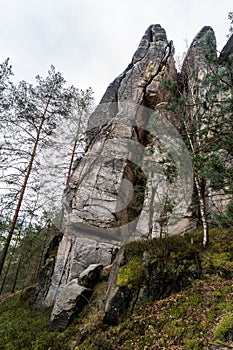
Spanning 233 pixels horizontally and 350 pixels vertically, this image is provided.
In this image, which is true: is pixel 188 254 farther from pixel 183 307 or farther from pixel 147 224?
pixel 147 224

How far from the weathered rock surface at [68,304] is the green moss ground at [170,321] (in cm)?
21

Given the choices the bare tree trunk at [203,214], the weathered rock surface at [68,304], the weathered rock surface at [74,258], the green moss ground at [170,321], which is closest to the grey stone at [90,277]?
the weathered rock surface at [68,304]

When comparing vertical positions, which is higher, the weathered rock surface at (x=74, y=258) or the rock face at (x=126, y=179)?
the rock face at (x=126, y=179)

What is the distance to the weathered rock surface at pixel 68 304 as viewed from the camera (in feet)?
21.3

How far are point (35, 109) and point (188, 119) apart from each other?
7.32 meters

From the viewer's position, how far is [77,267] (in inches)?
401

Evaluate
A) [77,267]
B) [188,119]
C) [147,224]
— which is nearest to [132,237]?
[147,224]

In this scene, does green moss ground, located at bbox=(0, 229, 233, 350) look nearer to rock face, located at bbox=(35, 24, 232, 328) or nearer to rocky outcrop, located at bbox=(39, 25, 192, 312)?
rock face, located at bbox=(35, 24, 232, 328)

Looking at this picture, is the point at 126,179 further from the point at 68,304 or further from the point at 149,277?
the point at 149,277

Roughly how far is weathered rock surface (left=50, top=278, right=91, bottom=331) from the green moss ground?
0.21 meters

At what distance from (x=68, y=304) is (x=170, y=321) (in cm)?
366

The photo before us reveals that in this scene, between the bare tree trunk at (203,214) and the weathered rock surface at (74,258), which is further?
the weathered rock surface at (74,258)

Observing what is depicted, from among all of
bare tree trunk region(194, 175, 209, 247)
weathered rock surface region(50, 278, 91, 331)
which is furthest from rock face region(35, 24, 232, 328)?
bare tree trunk region(194, 175, 209, 247)

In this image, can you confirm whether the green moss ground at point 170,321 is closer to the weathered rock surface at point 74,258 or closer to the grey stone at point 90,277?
the grey stone at point 90,277
